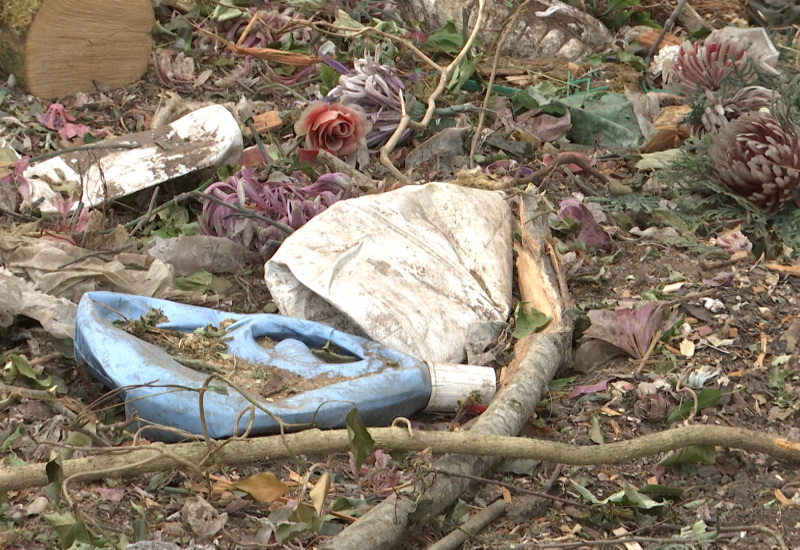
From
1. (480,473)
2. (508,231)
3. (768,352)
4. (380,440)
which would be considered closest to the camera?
(380,440)

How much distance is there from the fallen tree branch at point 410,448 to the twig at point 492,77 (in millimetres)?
1883

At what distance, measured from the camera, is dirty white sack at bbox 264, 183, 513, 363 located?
295cm

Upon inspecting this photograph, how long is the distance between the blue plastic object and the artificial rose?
1.18 m

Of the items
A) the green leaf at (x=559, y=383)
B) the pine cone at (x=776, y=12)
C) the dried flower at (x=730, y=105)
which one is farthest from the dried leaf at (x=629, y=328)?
the pine cone at (x=776, y=12)

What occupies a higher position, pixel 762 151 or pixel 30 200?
pixel 762 151

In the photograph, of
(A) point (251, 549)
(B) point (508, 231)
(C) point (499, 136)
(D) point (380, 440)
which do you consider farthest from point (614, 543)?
(C) point (499, 136)

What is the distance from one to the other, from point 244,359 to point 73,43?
2.23 metres

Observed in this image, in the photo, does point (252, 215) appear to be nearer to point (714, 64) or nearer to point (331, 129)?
point (331, 129)

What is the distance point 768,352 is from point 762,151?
3.09ft

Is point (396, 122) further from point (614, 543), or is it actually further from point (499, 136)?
point (614, 543)

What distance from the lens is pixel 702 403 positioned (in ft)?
8.65

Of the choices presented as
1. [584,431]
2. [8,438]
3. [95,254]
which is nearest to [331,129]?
[95,254]

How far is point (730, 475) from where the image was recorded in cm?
245

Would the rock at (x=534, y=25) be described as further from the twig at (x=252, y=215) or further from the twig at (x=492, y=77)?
the twig at (x=252, y=215)
